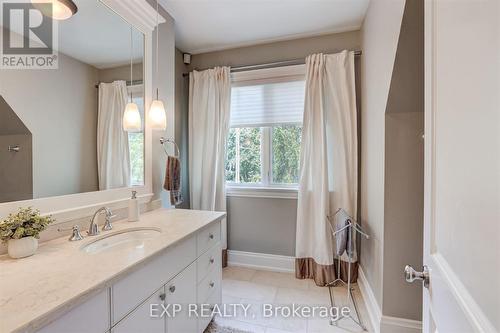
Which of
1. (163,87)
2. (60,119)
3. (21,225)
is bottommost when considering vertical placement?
(21,225)

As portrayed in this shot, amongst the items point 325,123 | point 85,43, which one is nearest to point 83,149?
point 85,43

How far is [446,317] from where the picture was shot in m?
0.62

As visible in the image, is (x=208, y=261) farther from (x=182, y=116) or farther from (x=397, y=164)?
(x=182, y=116)

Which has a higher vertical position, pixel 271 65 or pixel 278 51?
pixel 278 51

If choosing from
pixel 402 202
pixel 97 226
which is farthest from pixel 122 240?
pixel 402 202

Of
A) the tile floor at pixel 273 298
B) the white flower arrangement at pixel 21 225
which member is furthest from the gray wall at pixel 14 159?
the tile floor at pixel 273 298

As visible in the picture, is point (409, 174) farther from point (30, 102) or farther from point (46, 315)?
point (30, 102)

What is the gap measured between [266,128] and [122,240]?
1809 mm

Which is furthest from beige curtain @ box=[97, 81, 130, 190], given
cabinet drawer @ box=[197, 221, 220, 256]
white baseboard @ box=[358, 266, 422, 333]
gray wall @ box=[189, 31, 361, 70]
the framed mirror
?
white baseboard @ box=[358, 266, 422, 333]

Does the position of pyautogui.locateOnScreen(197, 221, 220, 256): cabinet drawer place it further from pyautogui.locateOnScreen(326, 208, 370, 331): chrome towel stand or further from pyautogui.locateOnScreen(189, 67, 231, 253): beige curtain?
pyautogui.locateOnScreen(326, 208, 370, 331): chrome towel stand

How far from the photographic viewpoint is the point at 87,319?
0.77m

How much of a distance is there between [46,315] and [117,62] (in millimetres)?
1532

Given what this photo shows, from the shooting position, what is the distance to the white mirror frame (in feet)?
3.91

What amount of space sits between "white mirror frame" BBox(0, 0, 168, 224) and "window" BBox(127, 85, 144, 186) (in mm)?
37
